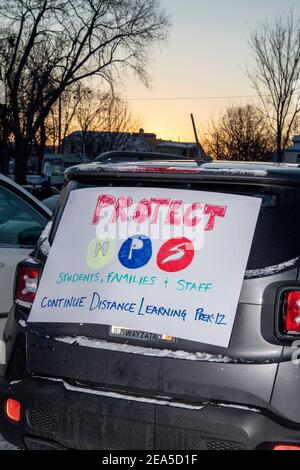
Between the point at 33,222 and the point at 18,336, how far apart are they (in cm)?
211

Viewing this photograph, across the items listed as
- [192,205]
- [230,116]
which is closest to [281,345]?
[192,205]

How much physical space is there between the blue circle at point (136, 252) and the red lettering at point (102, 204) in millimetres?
213

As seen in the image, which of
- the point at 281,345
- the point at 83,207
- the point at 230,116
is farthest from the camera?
the point at 230,116

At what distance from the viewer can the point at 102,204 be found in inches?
127

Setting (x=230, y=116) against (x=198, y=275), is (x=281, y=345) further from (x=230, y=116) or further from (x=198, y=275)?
(x=230, y=116)

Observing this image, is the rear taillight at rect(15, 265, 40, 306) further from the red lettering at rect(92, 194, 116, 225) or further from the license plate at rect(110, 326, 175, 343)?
the license plate at rect(110, 326, 175, 343)

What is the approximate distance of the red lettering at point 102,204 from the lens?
3211 mm

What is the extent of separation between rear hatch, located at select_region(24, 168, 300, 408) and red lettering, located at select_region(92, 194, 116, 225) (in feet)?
0.66

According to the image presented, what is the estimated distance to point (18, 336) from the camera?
3.36m

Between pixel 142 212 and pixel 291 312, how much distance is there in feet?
2.58

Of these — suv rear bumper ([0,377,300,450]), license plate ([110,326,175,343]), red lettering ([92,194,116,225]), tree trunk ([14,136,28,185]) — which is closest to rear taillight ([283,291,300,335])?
suv rear bumper ([0,377,300,450])

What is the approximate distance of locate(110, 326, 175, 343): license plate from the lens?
9.57 feet

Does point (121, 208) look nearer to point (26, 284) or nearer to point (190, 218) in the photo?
point (190, 218)
